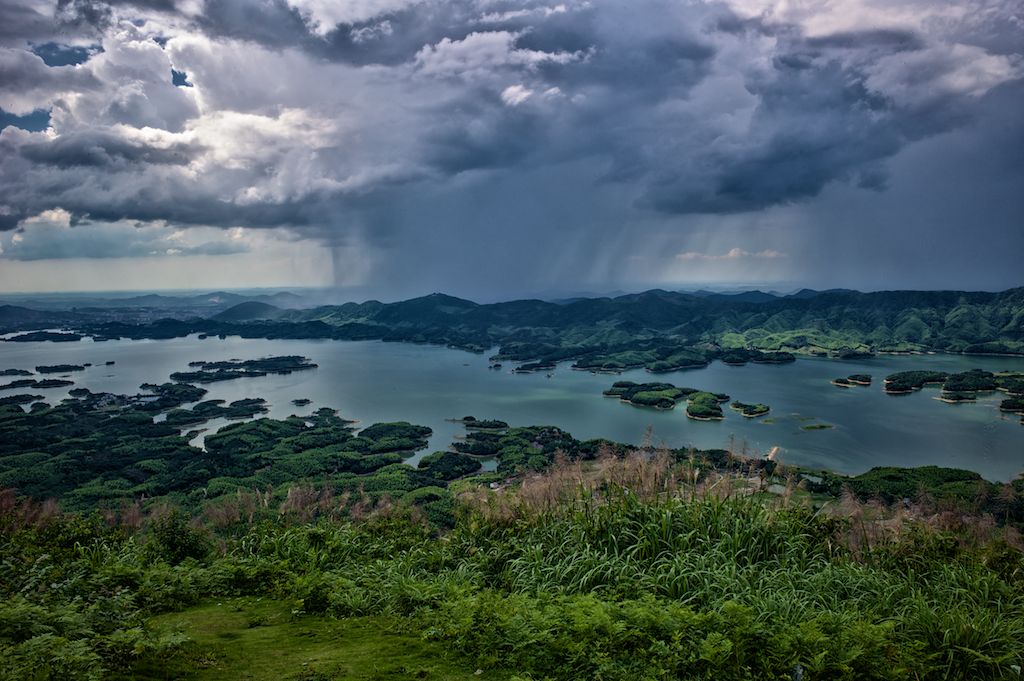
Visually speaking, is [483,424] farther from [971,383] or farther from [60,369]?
[60,369]

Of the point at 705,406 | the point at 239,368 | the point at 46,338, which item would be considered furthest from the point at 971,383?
the point at 46,338

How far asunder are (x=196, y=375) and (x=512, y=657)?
10691cm

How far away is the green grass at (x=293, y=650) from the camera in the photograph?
402 centimetres

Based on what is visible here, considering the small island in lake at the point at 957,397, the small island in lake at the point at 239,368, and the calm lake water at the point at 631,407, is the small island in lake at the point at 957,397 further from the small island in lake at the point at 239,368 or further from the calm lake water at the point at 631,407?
the small island in lake at the point at 239,368

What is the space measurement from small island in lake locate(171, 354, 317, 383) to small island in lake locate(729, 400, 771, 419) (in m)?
80.9

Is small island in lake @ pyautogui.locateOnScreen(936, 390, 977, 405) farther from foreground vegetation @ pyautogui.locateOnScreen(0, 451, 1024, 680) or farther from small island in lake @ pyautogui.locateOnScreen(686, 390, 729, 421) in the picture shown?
foreground vegetation @ pyautogui.locateOnScreen(0, 451, 1024, 680)

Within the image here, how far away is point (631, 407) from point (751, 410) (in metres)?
16.2

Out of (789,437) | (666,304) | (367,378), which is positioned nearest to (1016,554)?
(789,437)

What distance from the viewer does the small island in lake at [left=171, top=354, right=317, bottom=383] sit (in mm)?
94625

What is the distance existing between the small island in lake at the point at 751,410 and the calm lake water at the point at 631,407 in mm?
1141

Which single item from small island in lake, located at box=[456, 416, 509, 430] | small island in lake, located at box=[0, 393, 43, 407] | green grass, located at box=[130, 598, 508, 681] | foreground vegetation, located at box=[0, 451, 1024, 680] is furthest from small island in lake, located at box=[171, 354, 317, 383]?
green grass, located at box=[130, 598, 508, 681]

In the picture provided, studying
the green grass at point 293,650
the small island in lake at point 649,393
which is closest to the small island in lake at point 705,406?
the small island in lake at point 649,393

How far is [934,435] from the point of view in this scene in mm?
55156

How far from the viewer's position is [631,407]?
7538cm
